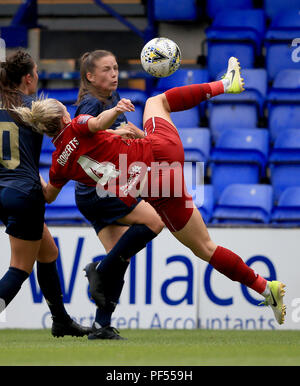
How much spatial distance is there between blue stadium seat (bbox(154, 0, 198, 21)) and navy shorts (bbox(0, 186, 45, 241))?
18.4ft

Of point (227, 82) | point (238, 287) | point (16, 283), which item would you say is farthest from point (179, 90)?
point (238, 287)

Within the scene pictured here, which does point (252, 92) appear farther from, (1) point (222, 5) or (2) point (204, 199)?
(2) point (204, 199)

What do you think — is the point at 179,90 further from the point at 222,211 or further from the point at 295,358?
the point at 222,211

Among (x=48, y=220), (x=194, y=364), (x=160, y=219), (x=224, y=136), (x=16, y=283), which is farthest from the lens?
(x=224, y=136)

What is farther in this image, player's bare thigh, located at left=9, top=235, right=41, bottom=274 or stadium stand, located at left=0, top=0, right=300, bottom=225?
stadium stand, located at left=0, top=0, right=300, bottom=225

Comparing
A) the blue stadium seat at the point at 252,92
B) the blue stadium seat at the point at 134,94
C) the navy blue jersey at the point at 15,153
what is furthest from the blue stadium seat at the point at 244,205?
the navy blue jersey at the point at 15,153

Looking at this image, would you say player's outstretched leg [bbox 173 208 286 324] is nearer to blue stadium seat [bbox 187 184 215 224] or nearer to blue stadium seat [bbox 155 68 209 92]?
blue stadium seat [bbox 187 184 215 224]

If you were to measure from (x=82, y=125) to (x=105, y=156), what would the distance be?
25cm

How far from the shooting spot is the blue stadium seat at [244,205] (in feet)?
27.0

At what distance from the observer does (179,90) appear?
213 inches

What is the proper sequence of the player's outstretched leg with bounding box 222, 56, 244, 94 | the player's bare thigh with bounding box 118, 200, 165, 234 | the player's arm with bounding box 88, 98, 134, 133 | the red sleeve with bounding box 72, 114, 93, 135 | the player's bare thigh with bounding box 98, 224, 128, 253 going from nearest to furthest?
1. the player's arm with bounding box 88, 98, 134, 133
2. the red sleeve with bounding box 72, 114, 93, 135
3. the player's outstretched leg with bounding box 222, 56, 244, 94
4. the player's bare thigh with bounding box 118, 200, 165, 234
5. the player's bare thigh with bounding box 98, 224, 128, 253

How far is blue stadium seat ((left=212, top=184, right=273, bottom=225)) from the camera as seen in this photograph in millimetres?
8219

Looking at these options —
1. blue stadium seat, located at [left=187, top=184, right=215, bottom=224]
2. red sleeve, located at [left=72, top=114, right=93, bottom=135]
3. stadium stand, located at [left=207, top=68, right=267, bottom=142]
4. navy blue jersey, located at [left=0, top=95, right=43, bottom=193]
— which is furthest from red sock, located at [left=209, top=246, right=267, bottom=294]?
stadium stand, located at [left=207, top=68, right=267, bottom=142]

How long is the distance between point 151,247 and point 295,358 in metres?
3.19
